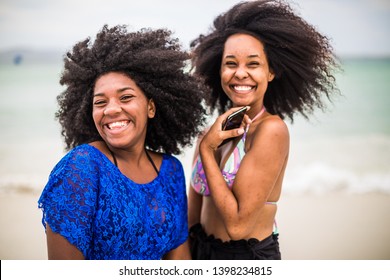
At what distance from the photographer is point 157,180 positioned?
2529mm

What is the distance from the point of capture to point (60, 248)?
7.07 feet

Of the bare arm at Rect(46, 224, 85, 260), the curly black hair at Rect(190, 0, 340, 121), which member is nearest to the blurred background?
the curly black hair at Rect(190, 0, 340, 121)

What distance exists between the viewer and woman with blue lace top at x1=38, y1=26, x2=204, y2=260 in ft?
7.04

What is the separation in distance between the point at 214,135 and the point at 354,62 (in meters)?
8.42

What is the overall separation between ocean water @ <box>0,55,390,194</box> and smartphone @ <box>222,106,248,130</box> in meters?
3.11

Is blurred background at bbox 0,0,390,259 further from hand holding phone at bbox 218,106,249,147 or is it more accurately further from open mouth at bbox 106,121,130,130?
open mouth at bbox 106,121,130,130

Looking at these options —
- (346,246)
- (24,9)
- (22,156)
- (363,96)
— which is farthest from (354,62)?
(24,9)

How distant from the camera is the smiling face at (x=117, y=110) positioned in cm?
236

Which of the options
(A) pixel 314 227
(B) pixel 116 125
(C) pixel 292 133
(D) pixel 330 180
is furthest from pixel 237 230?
(C) pixel 292 133

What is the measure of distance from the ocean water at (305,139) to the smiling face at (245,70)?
293cm

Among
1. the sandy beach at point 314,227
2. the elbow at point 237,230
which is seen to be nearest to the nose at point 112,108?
the elbow at point 237,230
